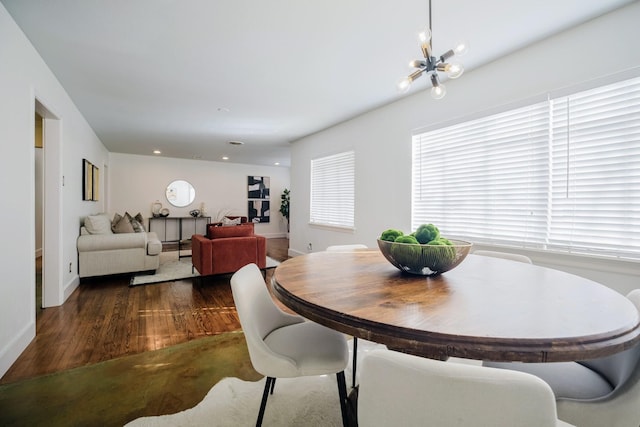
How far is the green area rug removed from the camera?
1.45 m

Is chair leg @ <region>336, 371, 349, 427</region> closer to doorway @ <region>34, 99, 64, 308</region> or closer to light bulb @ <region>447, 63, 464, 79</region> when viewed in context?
light bulb @ <region>447, 63, 464, 79</region>

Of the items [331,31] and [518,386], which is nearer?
[518,386]

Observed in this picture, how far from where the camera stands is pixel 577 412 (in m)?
0.85

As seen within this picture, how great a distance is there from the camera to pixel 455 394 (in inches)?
20.7

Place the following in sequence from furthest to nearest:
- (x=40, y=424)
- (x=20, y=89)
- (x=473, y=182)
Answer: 1. (x=473, y=182)
2. (x=20, y=89)
3. (x=40, y=424)

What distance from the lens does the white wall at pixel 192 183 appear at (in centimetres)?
712

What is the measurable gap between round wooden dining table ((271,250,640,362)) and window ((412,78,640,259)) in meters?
1.05

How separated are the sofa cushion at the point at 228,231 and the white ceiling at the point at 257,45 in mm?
1621

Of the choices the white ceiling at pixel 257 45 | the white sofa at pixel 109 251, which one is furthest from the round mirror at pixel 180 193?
the white ceiling at pixel 257 45

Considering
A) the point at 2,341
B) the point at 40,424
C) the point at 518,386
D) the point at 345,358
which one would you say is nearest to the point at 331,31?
the point at 345,358

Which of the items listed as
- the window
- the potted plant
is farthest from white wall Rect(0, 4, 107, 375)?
the potted plant

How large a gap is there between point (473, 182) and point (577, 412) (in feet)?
7.20

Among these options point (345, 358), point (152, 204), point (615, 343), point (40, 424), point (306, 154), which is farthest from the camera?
point (152, 204)

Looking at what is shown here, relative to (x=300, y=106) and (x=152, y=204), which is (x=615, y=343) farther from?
(x=152, y=204)
